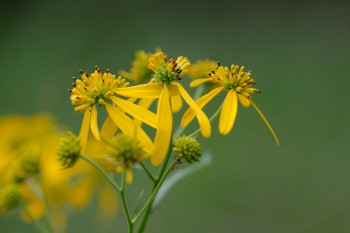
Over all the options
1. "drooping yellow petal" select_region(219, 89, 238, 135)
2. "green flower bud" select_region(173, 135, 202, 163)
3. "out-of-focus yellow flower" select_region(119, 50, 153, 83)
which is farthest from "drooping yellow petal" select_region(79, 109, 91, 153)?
"out-of-focus yellow flower" select_region(119, 50, 153, 83)

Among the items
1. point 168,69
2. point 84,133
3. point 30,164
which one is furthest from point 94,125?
point 30,164

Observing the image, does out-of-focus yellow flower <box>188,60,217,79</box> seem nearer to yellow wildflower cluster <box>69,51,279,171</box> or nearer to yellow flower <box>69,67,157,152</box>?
yellow wildflower cluster <box>69,51,279,171</box>

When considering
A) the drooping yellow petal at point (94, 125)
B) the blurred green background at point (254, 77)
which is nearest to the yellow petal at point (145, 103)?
the drooping yellow petal at point (94, 125)

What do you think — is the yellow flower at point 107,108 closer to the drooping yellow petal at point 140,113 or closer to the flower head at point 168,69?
the drooping yellow petal at point 140,113

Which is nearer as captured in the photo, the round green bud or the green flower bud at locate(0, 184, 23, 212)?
the round green bud

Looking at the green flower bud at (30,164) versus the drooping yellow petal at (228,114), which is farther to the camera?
the green flower bud at (30,164)

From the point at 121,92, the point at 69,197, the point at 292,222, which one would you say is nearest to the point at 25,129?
the point at 69,197
